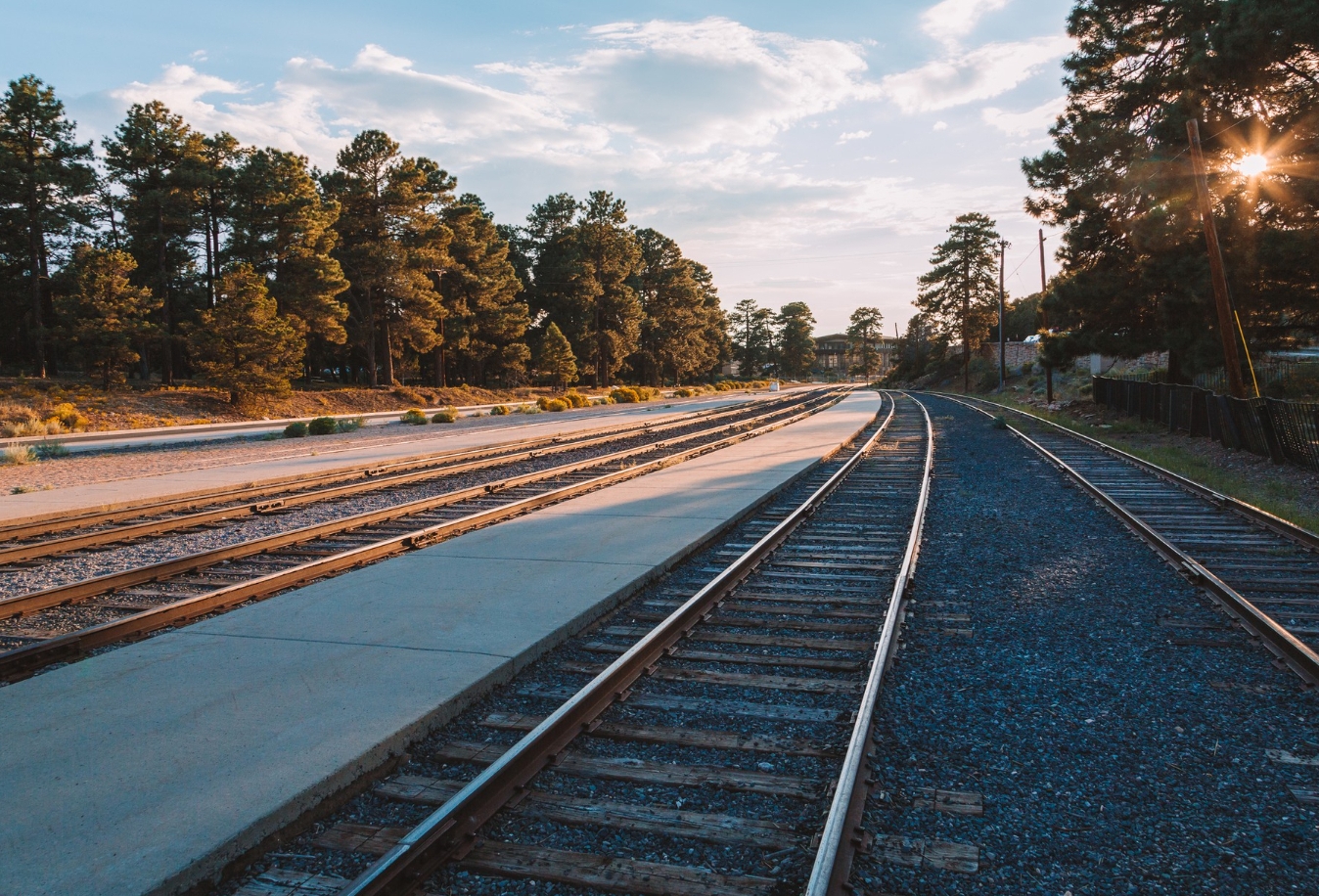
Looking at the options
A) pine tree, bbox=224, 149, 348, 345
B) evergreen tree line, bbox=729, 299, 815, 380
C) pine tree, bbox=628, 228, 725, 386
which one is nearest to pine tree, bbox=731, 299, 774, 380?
evergreen tree line, bbox=729, 299, 815, 380

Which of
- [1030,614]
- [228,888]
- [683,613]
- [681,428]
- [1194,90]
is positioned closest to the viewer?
[228,888]

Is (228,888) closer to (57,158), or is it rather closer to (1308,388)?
(1308,388)

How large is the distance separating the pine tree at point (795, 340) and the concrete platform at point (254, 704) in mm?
135943

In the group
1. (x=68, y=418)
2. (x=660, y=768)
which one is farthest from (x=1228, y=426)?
(x=68, y=418)

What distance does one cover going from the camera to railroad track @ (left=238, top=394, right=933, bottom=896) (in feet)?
10.3

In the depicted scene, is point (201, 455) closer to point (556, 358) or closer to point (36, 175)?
point (36, 175)

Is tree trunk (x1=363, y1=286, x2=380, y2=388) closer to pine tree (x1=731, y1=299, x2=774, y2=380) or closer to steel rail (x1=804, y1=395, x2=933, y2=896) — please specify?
steel rail (x1=804, y1=395, x2=933, y2=896)

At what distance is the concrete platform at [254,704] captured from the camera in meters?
3.16

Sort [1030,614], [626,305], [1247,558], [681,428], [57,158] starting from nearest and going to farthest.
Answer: [1030,614]
[1247,558]
[681,428]
[57,158]
[626,305]

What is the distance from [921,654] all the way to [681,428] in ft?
72.2

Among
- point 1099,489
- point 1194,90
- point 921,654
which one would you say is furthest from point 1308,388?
point 921,654

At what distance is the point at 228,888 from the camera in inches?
121

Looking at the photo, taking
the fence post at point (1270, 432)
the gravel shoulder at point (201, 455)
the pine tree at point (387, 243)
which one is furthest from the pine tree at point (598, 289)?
the fence post at point (1270, 432)

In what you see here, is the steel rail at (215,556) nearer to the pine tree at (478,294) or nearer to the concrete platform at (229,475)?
the concrete platform at (229,475)
